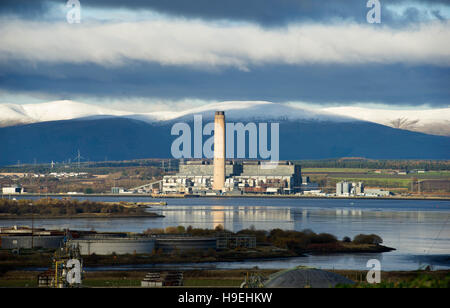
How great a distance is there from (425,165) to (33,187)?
51390 mm

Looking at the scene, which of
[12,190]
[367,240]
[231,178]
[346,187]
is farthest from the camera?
[231,178]

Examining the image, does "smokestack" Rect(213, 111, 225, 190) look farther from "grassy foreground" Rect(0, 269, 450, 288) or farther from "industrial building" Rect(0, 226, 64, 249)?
"grassy foreground" Rect(0, 269, 450, 288)

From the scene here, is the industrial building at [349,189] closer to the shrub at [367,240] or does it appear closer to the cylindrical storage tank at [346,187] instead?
the cylindrical storage tank at [346,187]

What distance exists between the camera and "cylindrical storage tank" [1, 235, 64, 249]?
30.5 m

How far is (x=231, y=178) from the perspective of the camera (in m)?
95.9

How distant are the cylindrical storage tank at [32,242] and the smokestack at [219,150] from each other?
58.6m

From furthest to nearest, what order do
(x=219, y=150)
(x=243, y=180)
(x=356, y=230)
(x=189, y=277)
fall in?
(x=243, y=180), (x=219, y=150), (x=356, y=230), (x=189, y=277)

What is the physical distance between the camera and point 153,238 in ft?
99.5

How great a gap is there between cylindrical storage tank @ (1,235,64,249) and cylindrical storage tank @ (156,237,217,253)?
3472 mm

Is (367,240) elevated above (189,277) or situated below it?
above

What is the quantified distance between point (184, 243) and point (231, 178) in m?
65.5

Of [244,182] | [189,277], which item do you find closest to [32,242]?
[189,277]

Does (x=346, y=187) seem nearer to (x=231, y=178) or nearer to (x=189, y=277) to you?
(x=231, y=178)

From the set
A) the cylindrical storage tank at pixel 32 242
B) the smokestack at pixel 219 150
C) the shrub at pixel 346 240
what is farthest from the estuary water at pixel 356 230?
the smokestack at pixel 219 150
